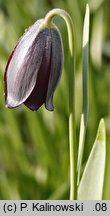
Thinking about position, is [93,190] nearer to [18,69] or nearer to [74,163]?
[74,163]

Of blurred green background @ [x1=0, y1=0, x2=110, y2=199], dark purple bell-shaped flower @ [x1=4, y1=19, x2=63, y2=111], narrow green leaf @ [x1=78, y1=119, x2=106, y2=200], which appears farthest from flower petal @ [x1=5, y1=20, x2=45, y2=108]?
blurred green background @ [x1=0, y1=0, x2=110, y2=199]

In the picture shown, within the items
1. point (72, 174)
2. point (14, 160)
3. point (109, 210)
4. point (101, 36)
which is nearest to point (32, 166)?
point (14, 160)

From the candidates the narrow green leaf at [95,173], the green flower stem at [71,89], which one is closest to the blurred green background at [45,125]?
the narrow green leaf at [95,173]

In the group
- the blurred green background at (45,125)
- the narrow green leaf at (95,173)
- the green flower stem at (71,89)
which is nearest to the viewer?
the green flower stem at (71,89)

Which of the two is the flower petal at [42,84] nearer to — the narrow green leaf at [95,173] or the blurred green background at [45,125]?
the narrow green leaf at [95,173]

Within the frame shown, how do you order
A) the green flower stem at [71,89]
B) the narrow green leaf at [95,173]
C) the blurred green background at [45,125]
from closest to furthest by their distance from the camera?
the green flower stem at [71,89]
the narrow green leaf at [95,173]
the blurred green background at [45,125]

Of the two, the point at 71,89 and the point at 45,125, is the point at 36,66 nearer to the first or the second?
the point at 71,89

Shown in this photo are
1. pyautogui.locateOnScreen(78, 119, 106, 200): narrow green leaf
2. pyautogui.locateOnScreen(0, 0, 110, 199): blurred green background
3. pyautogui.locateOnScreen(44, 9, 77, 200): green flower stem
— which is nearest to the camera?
pyautogui.locateOnScreen(44, 9, 77, 200): green flower stem

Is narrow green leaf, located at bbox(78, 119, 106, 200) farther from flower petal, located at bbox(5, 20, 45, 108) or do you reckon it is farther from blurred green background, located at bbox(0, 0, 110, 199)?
blurred green background, located at bbox(0, 0, 110, 199)
